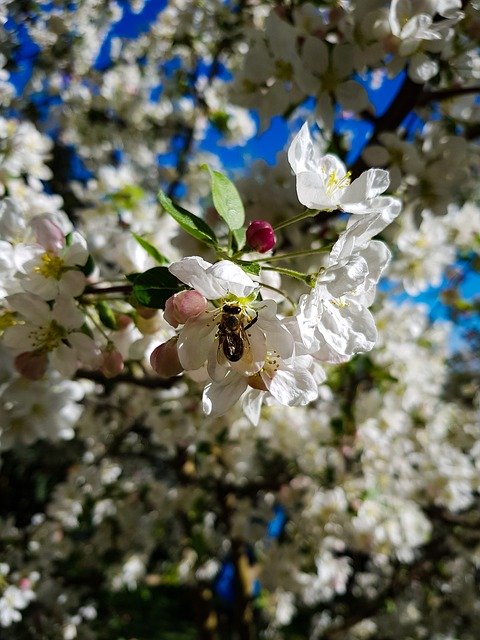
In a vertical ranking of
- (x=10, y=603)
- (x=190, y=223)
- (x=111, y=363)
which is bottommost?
(x=10, y=603)

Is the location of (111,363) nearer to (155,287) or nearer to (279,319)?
(155,287)

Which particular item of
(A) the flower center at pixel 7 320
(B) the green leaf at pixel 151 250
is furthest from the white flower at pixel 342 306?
(A) the flower center at pixel 7 320

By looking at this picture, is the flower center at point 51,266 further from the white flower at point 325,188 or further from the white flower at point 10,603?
the white flower at point 10,603

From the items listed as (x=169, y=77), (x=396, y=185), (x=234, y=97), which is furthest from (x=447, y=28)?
(x=169, y=77)

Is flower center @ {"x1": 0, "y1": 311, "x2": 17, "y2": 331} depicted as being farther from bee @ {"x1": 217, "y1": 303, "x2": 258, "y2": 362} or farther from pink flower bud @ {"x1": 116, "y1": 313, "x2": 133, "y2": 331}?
bee @ {"x1": 217, "y1": 303, "x2": 258, "y2": 362}

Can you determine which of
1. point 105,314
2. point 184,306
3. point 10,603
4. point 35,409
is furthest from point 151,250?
point 10,603

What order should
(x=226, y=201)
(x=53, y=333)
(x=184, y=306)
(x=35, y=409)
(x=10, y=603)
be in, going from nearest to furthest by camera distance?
1. (x=184, y=306)
2. (x=226, y=201)
3. (x=53, y=333)
4. (x=35, y=409)
5. (x=10, y=603)

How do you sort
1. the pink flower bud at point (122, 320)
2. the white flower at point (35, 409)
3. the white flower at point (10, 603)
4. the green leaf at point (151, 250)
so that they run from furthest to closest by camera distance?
the white flower at point (10, 603) → the white flower at point (35, 409) → the pink flower bud at point (122, 320) → the green leaf at point (151, 250)
